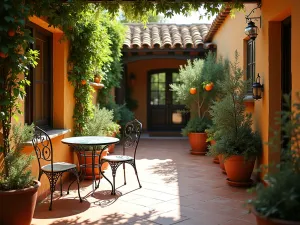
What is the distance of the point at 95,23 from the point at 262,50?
8.99 ft

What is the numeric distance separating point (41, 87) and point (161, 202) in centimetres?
249

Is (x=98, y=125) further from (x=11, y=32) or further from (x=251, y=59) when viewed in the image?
(x=11, y=32)

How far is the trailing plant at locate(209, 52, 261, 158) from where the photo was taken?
5418 mm

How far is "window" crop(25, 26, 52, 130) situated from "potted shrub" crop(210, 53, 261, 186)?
268cm

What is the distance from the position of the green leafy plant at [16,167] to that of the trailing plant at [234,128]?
2.98 m

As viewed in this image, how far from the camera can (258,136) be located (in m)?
5.52

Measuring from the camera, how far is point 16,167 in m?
3.62

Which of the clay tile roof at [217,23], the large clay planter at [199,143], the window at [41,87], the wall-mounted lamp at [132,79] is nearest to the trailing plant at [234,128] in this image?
the large clay planter at [199,143]

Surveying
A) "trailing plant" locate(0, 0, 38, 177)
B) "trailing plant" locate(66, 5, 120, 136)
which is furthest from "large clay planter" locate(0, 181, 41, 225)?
"trailing plant" locate(66, 5, 120, 136)

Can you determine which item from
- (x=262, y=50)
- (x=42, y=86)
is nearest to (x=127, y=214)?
(x=42, y=86)

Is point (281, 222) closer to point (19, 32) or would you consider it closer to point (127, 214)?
point (127, 214)

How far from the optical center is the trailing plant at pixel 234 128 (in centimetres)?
542

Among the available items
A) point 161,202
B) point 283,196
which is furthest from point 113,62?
point 283,196

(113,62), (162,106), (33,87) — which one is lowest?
(162,106)
